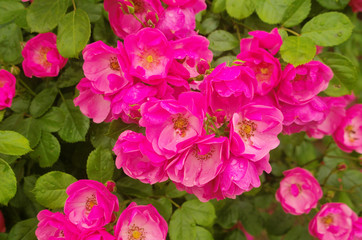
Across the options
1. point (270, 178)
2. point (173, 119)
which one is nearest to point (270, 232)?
point (270, 178)

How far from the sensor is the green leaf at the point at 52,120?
1.10m

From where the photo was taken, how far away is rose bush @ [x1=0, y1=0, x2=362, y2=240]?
28.9 inches

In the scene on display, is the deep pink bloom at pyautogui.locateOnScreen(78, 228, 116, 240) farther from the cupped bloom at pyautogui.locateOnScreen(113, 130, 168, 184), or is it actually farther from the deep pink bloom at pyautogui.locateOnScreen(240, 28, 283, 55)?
the deep pink bloom at pyautogui.locateOnScreen(240, 28, 283, 55)

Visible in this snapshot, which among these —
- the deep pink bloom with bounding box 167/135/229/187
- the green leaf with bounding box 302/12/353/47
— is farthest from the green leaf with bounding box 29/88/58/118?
the green leaf with bounding box 302/12/353/47

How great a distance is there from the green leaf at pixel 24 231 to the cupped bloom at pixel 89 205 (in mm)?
305

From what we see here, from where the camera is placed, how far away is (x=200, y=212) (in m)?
1.10

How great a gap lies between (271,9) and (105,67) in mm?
523

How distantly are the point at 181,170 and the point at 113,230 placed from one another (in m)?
0.31

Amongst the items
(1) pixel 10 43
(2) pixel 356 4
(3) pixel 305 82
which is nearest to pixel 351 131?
(2) pixel 356 4

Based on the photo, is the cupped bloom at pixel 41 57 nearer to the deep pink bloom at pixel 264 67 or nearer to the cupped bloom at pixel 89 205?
the cupped bloom at pixel 89 205

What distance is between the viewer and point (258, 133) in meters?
0.79

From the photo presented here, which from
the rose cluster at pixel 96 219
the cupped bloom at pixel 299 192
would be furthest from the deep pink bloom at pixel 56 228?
the cupped bloom at pixel 299 192

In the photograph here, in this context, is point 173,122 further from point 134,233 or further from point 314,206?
point 314,206

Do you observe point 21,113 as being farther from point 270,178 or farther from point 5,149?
point 270,178
